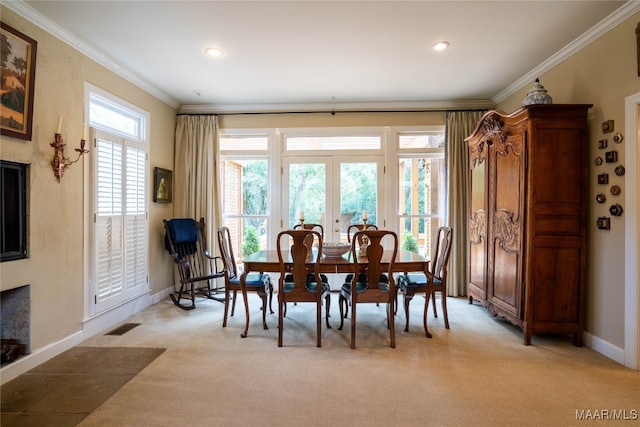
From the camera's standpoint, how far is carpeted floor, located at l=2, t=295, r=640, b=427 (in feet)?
5.75

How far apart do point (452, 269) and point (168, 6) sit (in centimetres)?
430

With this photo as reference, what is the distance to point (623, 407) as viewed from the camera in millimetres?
1828

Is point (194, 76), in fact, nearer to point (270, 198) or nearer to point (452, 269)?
point (270, 198)

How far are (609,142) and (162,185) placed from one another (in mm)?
4739

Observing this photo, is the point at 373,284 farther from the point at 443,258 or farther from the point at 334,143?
the point at 334,143

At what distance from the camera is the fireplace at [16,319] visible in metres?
2.22

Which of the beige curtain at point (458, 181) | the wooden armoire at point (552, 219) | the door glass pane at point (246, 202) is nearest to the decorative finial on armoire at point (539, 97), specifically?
the wooden armoire at point (552, 219)

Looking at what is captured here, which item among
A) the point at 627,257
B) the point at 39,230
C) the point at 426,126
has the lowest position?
the point at 627,257

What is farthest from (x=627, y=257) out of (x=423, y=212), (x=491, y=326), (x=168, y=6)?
(x=168, y=6)

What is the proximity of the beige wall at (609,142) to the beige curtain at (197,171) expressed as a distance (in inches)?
167

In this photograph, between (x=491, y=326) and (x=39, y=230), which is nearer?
(x=39, y=230)

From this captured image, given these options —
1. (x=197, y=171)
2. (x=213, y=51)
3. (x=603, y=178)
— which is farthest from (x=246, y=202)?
(x=603, y=178)

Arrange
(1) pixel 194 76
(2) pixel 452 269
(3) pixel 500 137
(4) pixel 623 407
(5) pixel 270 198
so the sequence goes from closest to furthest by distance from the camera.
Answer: (4) pixel 623 407, (3) pixel 500 137, (1) pixel 194 76, (2) pixel 452 269, (5) pixel 270 198

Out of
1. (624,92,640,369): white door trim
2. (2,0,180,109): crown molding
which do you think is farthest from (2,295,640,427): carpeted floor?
(2,0,180,109): crown molding
